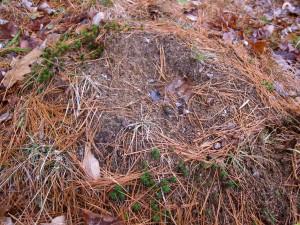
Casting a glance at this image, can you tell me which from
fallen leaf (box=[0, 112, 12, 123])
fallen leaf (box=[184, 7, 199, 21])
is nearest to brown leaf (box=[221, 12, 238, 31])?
fallen leaf (box=[184, 7, 199, 21])

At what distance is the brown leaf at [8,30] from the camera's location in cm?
232

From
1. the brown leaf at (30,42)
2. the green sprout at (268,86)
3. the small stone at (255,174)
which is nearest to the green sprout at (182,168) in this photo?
the small stone at (255,174)

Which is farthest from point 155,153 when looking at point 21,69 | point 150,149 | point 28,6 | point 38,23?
point 28,6

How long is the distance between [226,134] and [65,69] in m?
1.13

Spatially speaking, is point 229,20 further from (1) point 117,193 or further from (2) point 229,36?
(1) point 117,193

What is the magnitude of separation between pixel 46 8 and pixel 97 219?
79.4 inches

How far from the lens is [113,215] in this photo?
151 centimetres

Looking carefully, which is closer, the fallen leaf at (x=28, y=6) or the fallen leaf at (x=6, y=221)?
the fallen leaf at (x=6, y=221)

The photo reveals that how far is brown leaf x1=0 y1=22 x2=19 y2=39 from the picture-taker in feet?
7.62

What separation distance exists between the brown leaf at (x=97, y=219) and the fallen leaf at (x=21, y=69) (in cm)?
98

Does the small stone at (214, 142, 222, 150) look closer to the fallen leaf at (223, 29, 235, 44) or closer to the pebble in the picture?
the pebble

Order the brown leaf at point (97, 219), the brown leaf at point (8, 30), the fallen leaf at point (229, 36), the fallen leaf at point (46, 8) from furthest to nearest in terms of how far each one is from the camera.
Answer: the fallen leaf at point (46, 8), the fallen leaf at point (229, 36), the brown leaf at point (8, 30), the brown leaf at point (97, 219)

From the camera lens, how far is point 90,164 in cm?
158

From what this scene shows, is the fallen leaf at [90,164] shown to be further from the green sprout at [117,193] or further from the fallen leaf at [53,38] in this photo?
the fallen leaf at [53,38]
